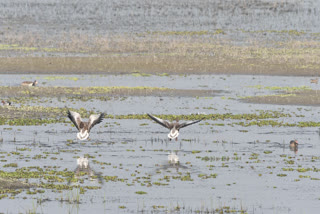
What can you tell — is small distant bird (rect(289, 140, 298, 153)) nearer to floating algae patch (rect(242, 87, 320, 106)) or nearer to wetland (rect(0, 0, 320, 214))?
wetland (rect(0, 0, 320, 214))

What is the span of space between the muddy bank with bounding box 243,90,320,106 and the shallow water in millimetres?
1160

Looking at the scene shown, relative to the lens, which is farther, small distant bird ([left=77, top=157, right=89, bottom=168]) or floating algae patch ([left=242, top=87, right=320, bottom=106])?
floating algae patch ([left=242, top=87, right=320, bottom=106])

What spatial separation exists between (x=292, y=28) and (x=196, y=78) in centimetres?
2999

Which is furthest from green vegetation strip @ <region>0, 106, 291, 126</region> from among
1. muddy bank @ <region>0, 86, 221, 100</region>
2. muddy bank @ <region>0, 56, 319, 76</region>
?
muddy bank @ <region>0, 56, 319, 76</region>

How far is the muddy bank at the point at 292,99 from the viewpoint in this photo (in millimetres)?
39656

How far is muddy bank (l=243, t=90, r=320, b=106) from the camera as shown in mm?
39656

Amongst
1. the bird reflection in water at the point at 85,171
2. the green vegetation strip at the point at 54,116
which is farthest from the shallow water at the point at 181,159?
the green vegetation strip at the point at 54,116

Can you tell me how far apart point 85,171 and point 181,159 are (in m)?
3.44

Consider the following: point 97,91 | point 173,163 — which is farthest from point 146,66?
point 173,163

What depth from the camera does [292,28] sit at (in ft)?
250

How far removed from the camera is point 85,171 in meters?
22.9

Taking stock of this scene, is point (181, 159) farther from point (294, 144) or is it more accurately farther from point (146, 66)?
point (146, 66)

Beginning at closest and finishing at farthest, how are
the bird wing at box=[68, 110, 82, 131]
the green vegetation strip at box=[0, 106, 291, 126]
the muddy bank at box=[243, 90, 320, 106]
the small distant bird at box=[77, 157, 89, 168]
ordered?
the small distant bird at box=[77, 157, 89, 168] < the bird wing at box=[68, 110, 82, 131] < the green vegetation strip at box=[0, 106, 291, 126] < the muddy bank at box=[243, 90, 320, 106]

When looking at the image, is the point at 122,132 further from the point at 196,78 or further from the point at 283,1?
the point at 283,1
